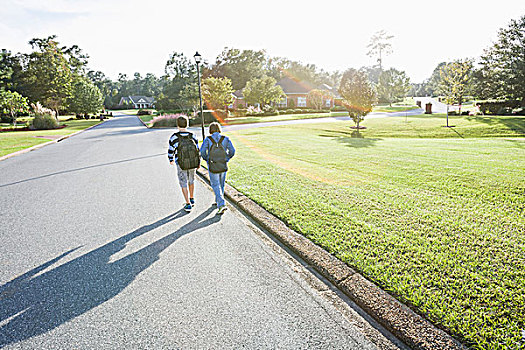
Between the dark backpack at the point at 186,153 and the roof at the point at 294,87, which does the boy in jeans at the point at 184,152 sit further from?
the roof at the point at 294,87

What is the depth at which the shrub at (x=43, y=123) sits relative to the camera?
31.4 meters

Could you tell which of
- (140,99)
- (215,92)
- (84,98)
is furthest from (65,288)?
(140,99)

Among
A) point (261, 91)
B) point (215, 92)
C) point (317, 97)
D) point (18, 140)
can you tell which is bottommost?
point (18, 140)

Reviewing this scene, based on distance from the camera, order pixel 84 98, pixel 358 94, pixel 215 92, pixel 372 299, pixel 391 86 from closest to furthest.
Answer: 1. pixel 372 299
2. pixel 358 94
3. pixel 215 92
4. pixel 84 98
5. pixel 391 86

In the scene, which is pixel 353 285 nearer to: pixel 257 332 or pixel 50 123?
pixel 257 332

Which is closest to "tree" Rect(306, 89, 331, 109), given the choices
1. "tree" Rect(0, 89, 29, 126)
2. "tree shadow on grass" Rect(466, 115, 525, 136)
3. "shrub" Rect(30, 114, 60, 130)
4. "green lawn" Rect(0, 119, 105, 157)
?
"tree shadow on grass" Rect(466, 115, 525, 136)

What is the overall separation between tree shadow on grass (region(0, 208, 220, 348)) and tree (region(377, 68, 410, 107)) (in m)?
62.3

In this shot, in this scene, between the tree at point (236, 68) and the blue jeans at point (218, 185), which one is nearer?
the blue jeans at point (218, 185)

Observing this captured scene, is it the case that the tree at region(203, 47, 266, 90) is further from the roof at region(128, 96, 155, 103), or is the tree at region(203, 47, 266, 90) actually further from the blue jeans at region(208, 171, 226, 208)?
the blue jeans at region(208, 171, 226, 208)

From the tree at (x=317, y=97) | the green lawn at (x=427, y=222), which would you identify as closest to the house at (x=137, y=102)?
the tree at (x=317, y=97)

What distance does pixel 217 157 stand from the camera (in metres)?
5.52

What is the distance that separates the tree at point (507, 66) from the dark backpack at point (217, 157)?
38511 mm

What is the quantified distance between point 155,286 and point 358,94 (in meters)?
22.1

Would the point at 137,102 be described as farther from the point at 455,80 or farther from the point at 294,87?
the point at 455,80
